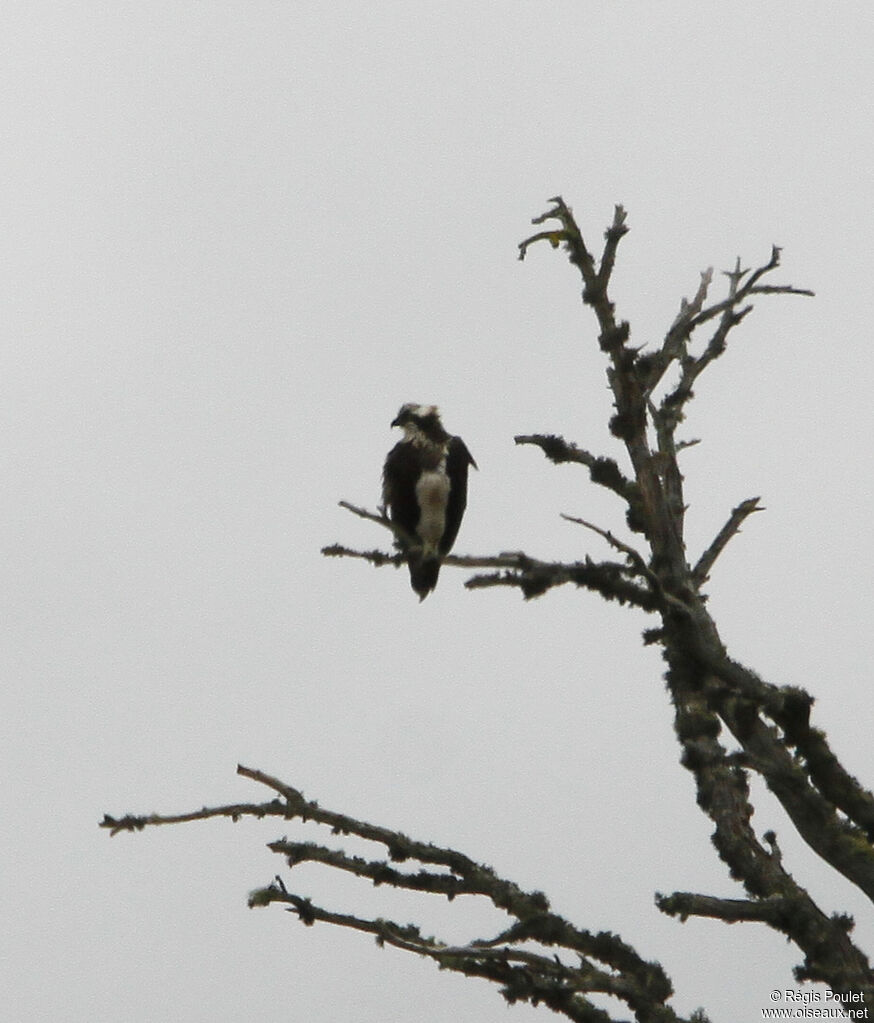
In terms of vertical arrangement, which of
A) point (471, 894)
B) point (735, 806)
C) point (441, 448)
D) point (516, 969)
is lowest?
point (516, 969)

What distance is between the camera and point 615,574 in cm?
554

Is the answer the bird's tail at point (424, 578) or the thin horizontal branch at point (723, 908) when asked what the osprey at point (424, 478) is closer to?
the bird's tail at point (424, 578)

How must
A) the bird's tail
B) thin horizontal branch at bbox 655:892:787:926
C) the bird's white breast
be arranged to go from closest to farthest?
thin horizontal branch at bbox 655:892:787:926 → the bird's white breast → the bird's tail

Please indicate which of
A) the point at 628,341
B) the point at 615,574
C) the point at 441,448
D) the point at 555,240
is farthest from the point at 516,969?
the point at 441,448

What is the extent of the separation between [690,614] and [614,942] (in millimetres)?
1359

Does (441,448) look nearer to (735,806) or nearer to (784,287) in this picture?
(784,287)

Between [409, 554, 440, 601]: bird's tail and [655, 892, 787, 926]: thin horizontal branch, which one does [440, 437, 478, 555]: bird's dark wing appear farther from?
[655, 892, 787, 926]: thin horizontal branch

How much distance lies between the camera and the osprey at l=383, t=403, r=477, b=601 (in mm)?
10664

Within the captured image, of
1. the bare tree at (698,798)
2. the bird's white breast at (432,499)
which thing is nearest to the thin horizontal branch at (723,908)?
the bare tree at (698,798)

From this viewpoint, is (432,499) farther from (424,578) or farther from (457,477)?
(424,578)

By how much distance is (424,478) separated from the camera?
34.9 feet

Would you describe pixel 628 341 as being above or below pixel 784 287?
below

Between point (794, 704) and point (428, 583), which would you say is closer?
point (794, 704)

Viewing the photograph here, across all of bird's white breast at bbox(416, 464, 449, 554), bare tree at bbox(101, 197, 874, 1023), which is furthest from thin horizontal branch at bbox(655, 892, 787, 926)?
bird's white breast at bbox(416, 464, 449, 554)
